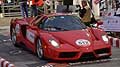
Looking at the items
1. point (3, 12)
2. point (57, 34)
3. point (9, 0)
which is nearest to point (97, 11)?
point (3, 12)

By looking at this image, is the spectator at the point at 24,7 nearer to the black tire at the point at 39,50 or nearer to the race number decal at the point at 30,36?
the race number decal at the point at 30,36

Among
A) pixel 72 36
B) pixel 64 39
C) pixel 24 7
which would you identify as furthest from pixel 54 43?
pixel 24 7

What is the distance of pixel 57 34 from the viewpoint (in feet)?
34.7

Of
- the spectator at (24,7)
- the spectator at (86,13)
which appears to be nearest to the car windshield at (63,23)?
the spectator at (86,13)

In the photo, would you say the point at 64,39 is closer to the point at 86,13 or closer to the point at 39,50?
the point at 39,50

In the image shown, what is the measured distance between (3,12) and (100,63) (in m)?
20.8

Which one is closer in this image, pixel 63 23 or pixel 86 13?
pixel 63 23

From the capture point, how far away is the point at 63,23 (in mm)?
11242

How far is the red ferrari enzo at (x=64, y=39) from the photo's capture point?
10031 mm

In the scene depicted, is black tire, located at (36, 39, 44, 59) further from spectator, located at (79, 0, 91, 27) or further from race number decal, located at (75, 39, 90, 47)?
spectator, located at (79, 0, 91, 27)

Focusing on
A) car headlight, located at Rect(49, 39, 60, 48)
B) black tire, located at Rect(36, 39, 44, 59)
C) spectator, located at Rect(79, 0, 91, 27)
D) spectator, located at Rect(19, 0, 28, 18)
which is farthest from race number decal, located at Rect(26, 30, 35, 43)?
spectator, located at Rect(19, 0, 28, 18)

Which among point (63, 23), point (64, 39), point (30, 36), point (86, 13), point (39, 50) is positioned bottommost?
point (39, 50)

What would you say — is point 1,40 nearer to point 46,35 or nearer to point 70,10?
point 46,35

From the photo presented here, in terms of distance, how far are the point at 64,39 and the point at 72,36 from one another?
10.9 inches
